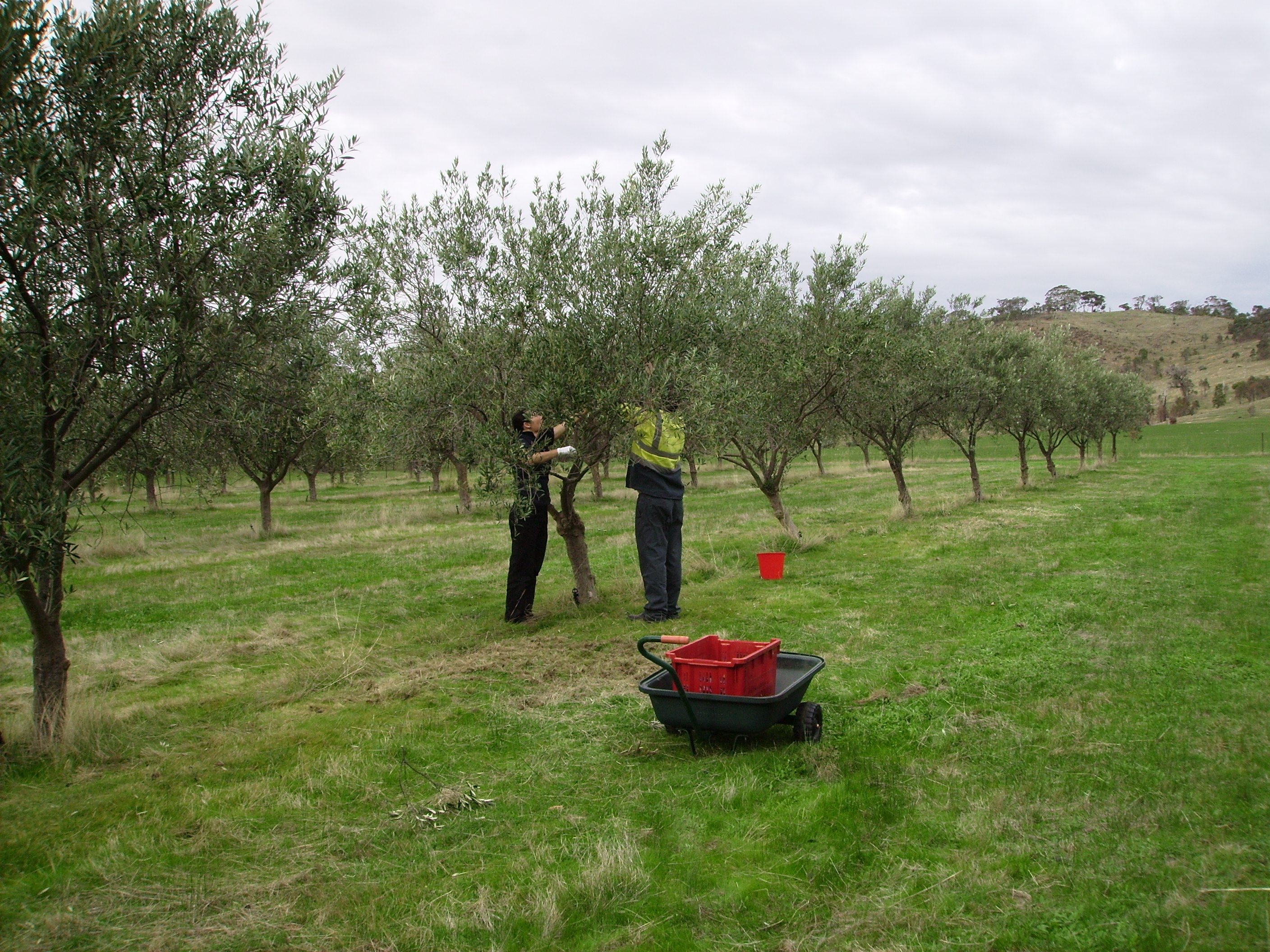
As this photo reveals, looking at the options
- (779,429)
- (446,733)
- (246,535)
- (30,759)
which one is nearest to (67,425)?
(30,759)

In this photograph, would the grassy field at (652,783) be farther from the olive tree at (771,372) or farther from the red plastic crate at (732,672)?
the olive tree at (771,372)

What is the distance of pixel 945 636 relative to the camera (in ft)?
30.9

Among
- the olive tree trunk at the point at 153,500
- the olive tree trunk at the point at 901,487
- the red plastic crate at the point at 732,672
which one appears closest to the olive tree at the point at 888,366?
the olive tree trunk at the point at 901,487

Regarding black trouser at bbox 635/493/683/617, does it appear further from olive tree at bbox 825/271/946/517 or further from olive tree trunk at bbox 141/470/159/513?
olive tree trunk at bbox 141/470/159/513

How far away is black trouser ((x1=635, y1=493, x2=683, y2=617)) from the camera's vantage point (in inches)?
415

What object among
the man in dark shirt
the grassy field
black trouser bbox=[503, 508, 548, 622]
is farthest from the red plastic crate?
black trouser bbox=[503, 508, 548, 622]

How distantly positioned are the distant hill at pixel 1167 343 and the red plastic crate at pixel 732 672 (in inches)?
4525

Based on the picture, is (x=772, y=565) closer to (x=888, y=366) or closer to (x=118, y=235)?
(x=888, y=366)

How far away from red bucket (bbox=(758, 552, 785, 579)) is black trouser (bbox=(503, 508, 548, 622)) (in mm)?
4196

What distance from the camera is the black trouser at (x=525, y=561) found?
35.6 feet

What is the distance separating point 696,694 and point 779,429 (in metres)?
12.0

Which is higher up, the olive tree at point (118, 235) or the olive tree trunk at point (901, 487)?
the olive tree at point (118, 235)

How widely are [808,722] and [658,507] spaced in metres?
4.84

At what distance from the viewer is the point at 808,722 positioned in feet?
19.8
